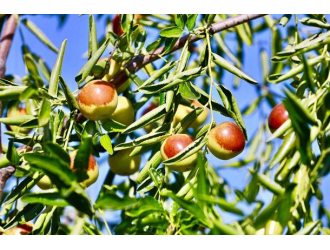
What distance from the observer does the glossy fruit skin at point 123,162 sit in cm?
→ 150

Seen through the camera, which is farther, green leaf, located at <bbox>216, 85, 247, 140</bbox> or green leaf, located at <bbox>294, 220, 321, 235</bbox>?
green leaf, located at <bbox>216, 85, 247, 140</bbox>

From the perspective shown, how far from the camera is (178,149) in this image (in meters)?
1.13

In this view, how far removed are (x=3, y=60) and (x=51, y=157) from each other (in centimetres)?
100

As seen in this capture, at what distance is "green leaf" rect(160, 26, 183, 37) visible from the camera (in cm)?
127

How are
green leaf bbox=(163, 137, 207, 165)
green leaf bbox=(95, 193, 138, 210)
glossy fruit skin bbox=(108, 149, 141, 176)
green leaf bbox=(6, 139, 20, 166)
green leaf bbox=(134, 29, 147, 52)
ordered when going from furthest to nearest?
glossy fruit skin bbox=(108, 149, 141, 176) → green leaf bbox=(134, 29, 147, 52) → green leaf bbox=(6, 139, 20, 166) → green leaf bbox=(163, 137, 207, 165) → green leaf bbox=(95, 193, 138, 210)

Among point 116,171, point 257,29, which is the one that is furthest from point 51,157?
point 257,29

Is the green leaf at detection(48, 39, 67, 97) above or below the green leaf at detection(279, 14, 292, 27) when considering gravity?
below

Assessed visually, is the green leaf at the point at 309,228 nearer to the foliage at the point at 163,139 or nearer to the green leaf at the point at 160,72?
the foliage at the point at 163,139

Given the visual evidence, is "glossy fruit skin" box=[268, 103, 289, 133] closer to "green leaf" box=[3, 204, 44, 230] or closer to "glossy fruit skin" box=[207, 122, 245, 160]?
"glossy fruit skin" box=[207, 122, 245, 160]

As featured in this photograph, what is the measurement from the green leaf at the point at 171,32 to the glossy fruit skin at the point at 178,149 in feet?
0.81

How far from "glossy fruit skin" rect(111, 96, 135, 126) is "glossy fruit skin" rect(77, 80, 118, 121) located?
0.15 m

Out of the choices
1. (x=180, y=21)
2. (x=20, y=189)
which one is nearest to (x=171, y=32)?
(x=180, y=21)

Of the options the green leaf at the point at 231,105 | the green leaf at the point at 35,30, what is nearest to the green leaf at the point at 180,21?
the green leaf at the point at 231,105

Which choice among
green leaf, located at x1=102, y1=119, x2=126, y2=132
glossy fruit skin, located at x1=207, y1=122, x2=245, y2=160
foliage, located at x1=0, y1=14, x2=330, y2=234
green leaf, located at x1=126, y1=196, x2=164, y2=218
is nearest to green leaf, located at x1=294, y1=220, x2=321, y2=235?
foliage, located at x1=0, y1=14, x2=330, y2=234
